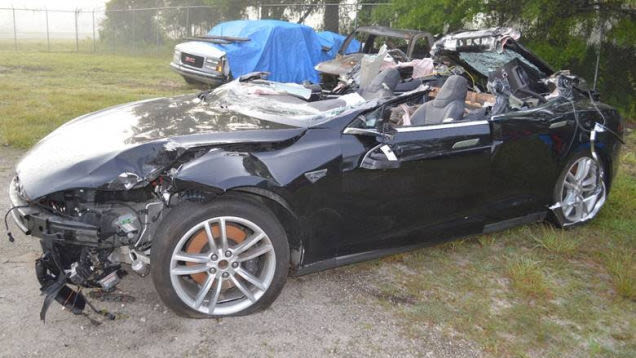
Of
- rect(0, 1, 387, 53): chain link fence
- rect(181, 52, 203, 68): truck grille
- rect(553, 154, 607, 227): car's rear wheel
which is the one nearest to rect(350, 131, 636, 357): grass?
rect(553, 154, 607, 227): car's rear wheel

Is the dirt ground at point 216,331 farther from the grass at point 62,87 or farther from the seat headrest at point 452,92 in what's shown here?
the grass at point 62,87

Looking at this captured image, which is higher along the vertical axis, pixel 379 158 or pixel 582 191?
pixel 379 158

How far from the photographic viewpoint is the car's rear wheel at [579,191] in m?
4.48

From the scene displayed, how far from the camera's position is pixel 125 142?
3.19m

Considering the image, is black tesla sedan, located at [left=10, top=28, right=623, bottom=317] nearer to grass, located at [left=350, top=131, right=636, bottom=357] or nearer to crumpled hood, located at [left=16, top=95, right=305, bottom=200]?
crumpled hood, located at [left=16, top=95, right=305, bottom=200]

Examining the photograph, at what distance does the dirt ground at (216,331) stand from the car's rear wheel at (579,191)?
6.63 feet

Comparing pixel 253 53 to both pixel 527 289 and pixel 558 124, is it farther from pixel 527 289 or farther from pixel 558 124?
pixel 527 289

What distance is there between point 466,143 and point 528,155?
69 cm

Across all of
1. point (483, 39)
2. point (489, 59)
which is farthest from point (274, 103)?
point (489, 59)

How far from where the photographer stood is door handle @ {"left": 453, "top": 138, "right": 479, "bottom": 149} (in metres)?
3.69

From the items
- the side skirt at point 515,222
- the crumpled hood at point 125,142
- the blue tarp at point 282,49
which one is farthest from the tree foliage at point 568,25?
the crumpled hood at point 125,142

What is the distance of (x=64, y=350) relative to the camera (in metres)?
2.76

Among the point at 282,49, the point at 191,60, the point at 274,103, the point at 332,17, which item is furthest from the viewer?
the point at 332,17

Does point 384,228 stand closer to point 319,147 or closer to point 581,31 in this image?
point 319,147
